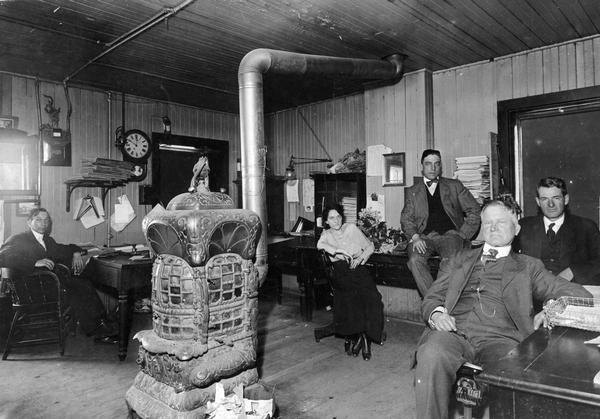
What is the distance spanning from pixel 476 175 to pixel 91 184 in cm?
507

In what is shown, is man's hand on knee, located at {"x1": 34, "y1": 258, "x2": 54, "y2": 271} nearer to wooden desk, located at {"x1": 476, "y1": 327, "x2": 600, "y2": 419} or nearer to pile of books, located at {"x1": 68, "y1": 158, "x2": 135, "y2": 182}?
pile of books, located at {"x1": 68, "y1": 158, "x2": 135, "y2": 182}

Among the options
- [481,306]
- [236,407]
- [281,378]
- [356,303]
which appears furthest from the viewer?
[356,303]

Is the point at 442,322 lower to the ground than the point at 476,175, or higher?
lower

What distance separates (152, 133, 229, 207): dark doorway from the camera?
6.68 metres

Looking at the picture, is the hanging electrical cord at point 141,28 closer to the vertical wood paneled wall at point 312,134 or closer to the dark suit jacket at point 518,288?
the dark suit jacket at point 518,288

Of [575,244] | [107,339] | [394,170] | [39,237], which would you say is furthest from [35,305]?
[575,244]

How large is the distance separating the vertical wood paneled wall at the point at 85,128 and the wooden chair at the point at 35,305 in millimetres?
1412

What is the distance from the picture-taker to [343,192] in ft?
20.8

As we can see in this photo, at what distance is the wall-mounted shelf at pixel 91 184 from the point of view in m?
5.69

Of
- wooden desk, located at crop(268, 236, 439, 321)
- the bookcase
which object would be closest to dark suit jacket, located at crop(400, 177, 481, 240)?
wooden desk, located at crop(268, 236, 439, 321)

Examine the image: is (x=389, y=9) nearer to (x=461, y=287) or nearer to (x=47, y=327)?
(x=461, y=287)

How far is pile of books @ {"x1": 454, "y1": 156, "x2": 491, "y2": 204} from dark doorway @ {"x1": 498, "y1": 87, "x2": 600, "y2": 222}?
7.4 inches

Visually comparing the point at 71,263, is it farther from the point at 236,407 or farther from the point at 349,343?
the point at 236,407

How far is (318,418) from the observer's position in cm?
298
